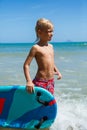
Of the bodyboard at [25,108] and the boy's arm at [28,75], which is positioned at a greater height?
the boy's arm at [28,75]

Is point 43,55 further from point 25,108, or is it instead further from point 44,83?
point 25,108

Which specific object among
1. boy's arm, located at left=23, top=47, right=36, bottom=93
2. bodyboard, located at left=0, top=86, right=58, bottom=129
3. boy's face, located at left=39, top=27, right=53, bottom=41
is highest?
boy's face, located at left=39, top=27, right=53, bottom=41

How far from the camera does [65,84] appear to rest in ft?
23.2

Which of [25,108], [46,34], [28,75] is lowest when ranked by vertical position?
[25,108]

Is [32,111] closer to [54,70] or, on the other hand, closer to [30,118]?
[30,118]

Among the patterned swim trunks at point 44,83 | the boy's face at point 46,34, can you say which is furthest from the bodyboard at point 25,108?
the boy's face at point 46,34

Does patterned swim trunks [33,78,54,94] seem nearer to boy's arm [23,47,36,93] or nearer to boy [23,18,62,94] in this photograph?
boy [23,18,62,94]

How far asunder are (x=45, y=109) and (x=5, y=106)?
387 mm

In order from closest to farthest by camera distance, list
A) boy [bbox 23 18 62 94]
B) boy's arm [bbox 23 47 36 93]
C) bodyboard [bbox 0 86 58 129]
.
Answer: boy's arm [bbox 23 47 36 93] → boy [bbox 23 18 62 94] → bodyboard [bbox 0 86 58 129]

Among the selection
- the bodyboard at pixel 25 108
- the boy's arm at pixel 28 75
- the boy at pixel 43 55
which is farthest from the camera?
the bodyboard at pixel 25 108

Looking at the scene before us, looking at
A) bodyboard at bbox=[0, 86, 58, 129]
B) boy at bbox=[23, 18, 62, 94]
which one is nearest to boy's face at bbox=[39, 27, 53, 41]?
boy at bbox=[23, 18, 62, 94]

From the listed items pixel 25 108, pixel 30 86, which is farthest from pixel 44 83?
pixel 25 108

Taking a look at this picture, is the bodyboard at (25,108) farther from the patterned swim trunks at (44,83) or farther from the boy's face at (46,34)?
the boy's face at (46,34)

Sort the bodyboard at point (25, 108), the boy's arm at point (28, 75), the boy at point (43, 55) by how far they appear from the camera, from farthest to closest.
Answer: the bodyboard at point (25, 108), the boy at point (43, 55), the boy's arm at point (28, 75)
